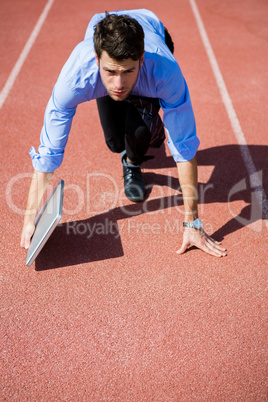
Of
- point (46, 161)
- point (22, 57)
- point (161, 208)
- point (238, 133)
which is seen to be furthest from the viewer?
point (22, 57)

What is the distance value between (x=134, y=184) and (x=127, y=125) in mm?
588

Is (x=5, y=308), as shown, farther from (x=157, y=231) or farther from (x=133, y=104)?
(x=133, y=104)

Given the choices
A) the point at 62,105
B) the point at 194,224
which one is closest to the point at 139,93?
the point at 62,105

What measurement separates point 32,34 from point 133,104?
4387 mm

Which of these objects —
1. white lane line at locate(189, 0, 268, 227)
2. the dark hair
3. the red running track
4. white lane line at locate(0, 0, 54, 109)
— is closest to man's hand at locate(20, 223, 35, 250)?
the red running track

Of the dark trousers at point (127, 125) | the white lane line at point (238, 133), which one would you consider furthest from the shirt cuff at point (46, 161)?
the white lane line at point (238, 133)

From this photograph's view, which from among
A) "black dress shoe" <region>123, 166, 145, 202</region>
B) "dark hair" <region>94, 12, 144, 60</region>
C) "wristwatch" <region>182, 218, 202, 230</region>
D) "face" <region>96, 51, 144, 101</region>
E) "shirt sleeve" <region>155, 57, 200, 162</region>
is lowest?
"black dress shoe" <region>123, 166, 145, 202</region>

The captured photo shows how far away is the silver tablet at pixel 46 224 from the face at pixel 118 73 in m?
0.85

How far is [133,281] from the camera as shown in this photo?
2754 mm

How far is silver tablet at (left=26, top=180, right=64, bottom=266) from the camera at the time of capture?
8.39 feet

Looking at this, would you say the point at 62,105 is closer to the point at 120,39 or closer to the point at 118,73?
the point at 118,73

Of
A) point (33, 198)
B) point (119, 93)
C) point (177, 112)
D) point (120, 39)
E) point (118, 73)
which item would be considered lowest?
point (33, 198)

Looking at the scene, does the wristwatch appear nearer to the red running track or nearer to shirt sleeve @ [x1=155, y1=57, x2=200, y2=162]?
the red running track

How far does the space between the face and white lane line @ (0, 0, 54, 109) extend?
2853 millimetres
